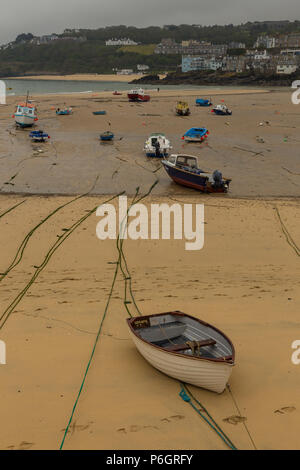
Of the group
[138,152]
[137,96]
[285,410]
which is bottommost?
[285,410]

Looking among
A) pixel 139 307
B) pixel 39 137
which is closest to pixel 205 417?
pixel 139 307

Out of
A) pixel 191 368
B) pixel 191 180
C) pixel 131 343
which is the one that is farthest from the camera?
pixel 191 180

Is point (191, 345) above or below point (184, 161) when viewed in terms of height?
below

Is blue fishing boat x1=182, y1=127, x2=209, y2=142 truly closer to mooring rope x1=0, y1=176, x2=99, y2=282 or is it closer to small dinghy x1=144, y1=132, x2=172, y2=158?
small dinghy x1=144, y1=132, x2=172, y2=158

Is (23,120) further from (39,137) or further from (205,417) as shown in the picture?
(205,417)

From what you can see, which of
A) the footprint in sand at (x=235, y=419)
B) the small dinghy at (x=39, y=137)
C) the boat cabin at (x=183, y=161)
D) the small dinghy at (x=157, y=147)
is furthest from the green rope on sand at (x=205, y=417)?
the small dinghy at (x=39, y=137)

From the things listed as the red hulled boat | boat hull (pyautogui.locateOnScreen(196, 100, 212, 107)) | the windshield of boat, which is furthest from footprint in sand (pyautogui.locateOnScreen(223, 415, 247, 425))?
the red hulled boat
